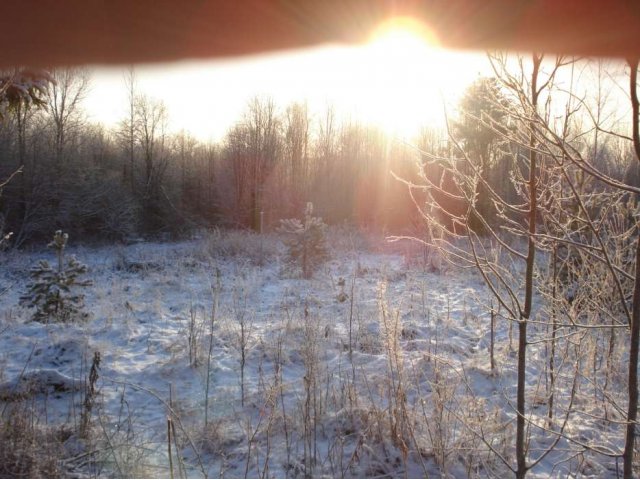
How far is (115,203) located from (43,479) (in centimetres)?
2174

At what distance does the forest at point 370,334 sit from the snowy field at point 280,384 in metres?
0.03

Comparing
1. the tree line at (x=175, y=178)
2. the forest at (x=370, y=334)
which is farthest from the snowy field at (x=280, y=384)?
the tree line at (x=175, y=178)

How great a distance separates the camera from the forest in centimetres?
232

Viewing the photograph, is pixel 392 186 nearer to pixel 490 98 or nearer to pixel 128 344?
pixel 128 344

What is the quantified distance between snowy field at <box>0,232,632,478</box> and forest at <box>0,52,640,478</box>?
0.10 feet

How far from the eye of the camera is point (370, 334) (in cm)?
680

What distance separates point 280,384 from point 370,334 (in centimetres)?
321

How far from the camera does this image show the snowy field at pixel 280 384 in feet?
11.3

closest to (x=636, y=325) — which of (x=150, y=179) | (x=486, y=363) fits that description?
(x=486, y=363)

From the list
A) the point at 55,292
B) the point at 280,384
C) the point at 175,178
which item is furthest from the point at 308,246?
the point at 175,178

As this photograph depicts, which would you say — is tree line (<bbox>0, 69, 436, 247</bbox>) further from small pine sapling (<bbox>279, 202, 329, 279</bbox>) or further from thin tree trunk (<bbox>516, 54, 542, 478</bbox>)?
thin tree trunk (<bbox>516, 54, 542, 478</bbox>)

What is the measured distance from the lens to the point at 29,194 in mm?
20344

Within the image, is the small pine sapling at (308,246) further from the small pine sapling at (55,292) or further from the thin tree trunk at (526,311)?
the thin tree trunk at (526,311)

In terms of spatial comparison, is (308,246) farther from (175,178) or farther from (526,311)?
(175,178)
